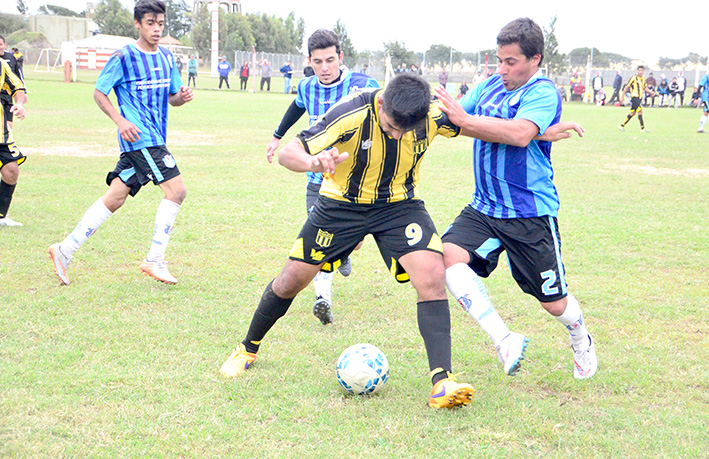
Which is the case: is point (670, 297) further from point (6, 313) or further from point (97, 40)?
point (97, 40)

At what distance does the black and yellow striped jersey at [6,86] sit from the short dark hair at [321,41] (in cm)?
426

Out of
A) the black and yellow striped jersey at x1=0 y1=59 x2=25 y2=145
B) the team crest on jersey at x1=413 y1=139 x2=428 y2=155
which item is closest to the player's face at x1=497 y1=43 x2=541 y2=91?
the team crest on jersey at x1=413 y1=139 x2=428 y2=155

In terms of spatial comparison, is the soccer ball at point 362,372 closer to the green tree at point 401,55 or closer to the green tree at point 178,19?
the green tree at point 401,55

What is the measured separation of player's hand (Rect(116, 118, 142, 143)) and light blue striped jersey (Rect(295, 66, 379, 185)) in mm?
1423

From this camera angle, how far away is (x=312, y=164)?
131 inches

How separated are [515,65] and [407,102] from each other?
0.90 m

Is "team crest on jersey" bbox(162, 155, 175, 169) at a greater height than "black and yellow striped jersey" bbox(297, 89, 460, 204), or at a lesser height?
lesser

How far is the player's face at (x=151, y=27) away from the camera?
566 centimetres

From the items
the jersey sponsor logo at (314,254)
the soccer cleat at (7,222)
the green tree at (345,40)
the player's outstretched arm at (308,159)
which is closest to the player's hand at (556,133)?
the player's outstretched arm at (308,159)

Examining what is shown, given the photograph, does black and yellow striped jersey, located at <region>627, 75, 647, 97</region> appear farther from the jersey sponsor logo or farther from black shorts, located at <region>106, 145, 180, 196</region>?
the jersey sponsor logo

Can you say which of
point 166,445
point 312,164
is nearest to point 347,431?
point 166,445

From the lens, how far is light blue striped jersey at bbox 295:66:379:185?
18.0 ft

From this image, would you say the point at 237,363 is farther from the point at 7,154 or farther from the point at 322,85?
the point at 7,154

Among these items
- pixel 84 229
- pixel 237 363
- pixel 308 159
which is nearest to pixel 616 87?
pixel 84 229
